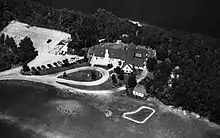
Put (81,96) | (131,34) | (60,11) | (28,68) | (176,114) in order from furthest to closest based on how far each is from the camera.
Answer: (60,11)
(131,34)
(28,68)
(81,96)
(176,114)

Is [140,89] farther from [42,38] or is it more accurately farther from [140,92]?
[42,38]

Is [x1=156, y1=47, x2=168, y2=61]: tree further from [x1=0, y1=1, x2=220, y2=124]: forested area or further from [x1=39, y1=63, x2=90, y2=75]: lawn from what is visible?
[x1=39, y1=63, x2=90, y2=75]: lawn

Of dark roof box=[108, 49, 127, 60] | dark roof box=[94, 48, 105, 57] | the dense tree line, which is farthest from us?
dark roof box=[94, 48, 105, 57]

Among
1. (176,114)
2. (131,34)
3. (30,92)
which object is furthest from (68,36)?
(176,114)

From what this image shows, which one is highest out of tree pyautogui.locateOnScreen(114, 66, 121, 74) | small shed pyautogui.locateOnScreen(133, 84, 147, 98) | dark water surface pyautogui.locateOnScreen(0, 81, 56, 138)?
tree pyautogui.locateOnScreen(114, 66, 121, 74)

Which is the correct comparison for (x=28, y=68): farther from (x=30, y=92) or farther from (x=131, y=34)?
(x=131, y=34)

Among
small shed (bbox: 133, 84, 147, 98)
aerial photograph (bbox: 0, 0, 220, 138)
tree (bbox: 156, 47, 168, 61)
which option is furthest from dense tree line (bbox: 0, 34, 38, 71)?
tree (bbox: 156, 47, 168, 61)

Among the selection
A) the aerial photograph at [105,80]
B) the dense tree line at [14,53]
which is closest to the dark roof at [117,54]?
the aerial photograph at [105,80]

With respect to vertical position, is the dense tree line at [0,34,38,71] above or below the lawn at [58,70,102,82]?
above
